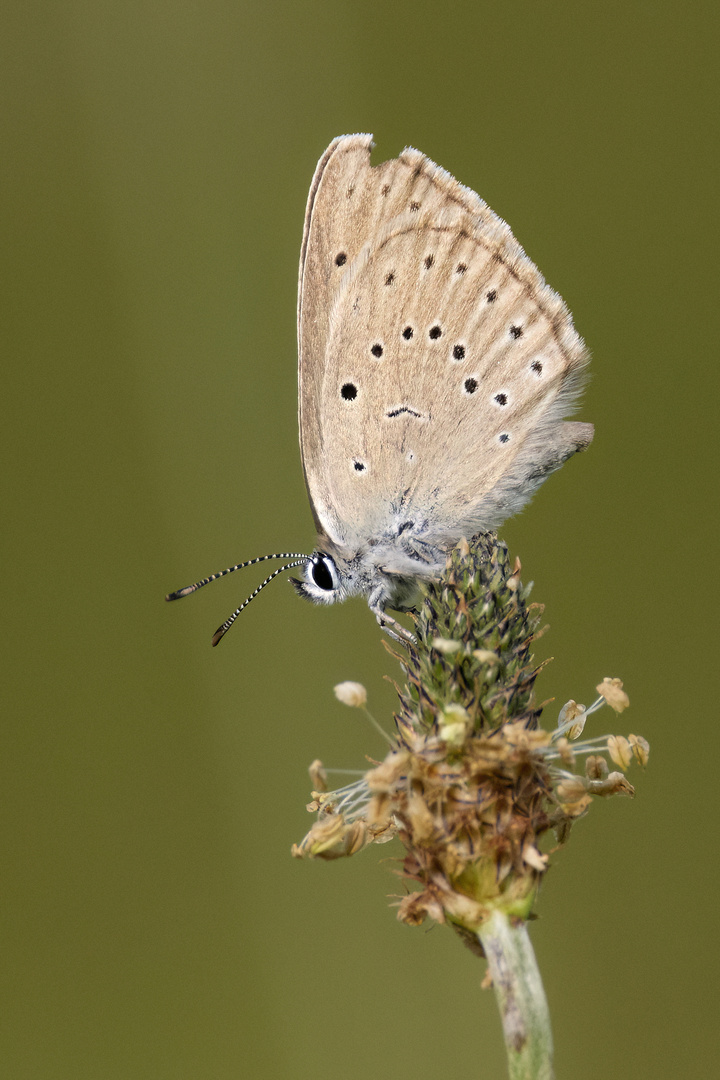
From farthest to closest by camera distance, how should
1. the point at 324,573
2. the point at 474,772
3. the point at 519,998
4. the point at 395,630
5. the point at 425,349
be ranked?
1. the point at 324,573
2. the point at 425,349
3. the point at 395,630
4. the point at 474,772
5. the point at 519,998

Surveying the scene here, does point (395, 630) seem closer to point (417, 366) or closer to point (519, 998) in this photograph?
point (417, 366)

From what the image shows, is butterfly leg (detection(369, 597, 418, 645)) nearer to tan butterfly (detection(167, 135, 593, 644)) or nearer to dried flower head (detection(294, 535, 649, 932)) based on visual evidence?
tan butterfly (detection(167, 135, 593, 644))

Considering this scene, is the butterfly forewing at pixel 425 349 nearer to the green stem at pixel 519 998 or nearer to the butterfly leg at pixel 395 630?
the butterfly leg at pixel 395 630

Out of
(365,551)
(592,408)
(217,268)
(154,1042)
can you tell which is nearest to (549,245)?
(592,408)

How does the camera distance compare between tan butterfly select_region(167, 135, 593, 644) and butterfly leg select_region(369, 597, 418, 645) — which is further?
tan butterfly select_region(167, 135, 593, 644)

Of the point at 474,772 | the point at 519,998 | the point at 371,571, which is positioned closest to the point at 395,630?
the point at 371,571

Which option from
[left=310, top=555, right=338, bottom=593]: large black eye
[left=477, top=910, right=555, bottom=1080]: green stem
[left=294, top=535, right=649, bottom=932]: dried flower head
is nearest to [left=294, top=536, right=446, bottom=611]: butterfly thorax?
[left=310, top=555, right=338, bottom=593]: large black eye

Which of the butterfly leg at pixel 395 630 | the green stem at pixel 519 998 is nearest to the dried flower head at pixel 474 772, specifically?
the green stem at pixel 519 998
